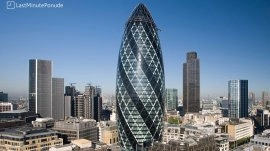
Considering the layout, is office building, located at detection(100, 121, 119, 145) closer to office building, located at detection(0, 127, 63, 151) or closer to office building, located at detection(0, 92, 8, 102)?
office building, located at detection(0, 127, 63, 151)

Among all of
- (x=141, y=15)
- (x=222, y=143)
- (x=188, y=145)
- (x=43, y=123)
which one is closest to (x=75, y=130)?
(x=43, y=123)

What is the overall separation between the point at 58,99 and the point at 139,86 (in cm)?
5381

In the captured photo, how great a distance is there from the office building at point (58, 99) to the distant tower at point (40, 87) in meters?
1.87

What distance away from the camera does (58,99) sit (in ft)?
306

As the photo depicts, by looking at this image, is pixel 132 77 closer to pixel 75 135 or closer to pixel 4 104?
pixel 75 135

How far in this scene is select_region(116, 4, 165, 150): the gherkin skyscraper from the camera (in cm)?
4423

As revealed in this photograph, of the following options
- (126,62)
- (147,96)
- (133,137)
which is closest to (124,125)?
(133,137)

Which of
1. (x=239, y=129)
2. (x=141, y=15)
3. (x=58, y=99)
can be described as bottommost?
(x=239, y=129)

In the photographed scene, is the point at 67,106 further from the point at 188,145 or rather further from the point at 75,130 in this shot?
the point at 188,145

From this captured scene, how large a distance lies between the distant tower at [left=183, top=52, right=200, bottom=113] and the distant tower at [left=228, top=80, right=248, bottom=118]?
15059 mm

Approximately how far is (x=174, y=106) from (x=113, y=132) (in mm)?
72508

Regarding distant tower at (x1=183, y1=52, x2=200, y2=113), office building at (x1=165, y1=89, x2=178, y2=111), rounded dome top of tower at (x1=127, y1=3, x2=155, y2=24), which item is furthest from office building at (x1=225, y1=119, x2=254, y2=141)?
office building at (x1=165, y1=89, x2=178, y2=111)

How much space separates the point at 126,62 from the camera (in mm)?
45688

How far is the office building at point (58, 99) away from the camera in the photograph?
9150 centimetres
